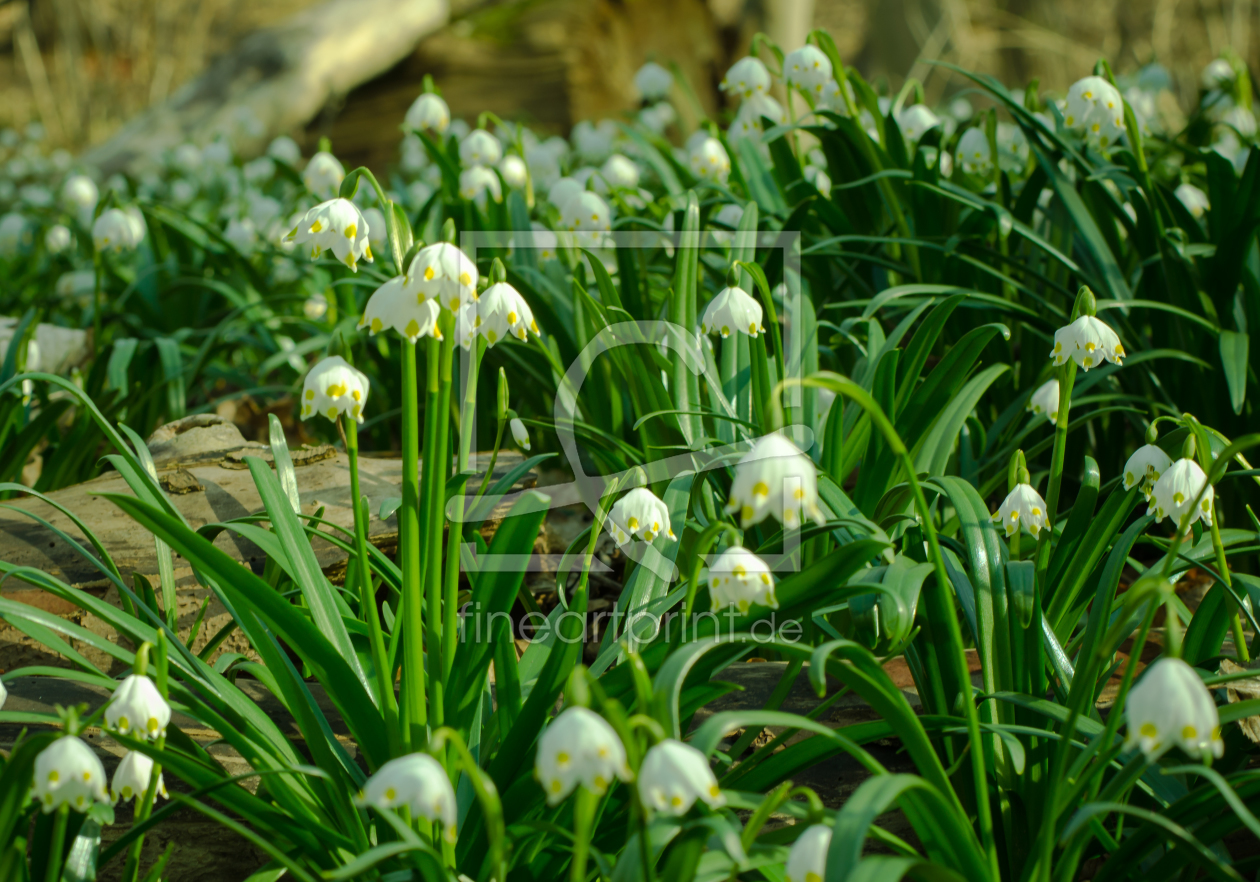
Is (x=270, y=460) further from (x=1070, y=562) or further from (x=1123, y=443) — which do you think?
(x=1123, y=443)

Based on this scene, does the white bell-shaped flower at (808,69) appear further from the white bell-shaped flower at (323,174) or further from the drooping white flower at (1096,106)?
the white bell-shaped flower at (323,174)

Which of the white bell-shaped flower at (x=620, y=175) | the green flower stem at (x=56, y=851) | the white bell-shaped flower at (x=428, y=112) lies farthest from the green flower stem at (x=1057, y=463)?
the white bell-shaped flower at (x=428, y=112)

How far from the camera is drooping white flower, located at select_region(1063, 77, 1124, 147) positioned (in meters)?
2.52

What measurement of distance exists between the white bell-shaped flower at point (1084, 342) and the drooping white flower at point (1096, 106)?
118 centimetres

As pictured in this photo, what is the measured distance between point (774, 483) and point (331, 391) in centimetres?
66

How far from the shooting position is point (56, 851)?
1.21 metres

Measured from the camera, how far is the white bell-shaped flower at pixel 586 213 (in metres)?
2.70

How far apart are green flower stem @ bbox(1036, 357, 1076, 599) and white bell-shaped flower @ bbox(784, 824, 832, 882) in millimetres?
703

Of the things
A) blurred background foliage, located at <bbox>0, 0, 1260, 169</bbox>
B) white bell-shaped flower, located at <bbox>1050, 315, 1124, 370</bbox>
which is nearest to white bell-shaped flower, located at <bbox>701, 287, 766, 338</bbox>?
white bell-shaped flower, located at <bbox>1050, 315, 1124, 370</bbox>

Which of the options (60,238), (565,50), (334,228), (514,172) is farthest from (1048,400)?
(565,50)

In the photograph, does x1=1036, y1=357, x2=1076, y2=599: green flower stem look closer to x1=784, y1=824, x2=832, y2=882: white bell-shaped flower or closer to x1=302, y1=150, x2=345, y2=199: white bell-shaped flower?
x1=784, y1=824, x2=832, y2=882: white bell-shaped flower

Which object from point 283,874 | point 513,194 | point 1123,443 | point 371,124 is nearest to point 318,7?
point 371,124

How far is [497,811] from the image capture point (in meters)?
1.01

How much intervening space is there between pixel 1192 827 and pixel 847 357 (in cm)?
168
